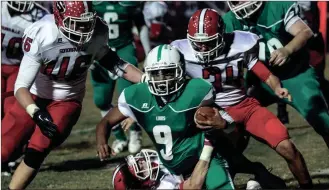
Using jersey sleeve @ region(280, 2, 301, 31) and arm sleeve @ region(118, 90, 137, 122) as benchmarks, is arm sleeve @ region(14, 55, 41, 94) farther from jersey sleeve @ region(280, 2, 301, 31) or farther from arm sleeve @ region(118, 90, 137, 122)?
jersey sleeve @ region(280, 2, 301, 31)

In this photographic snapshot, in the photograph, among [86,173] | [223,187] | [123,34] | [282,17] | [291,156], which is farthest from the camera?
[123,34]

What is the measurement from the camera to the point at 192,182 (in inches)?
236

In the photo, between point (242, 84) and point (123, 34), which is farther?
point (123, 34)

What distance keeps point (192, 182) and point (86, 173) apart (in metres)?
2.35

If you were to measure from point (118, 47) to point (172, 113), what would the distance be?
3456 millimetres

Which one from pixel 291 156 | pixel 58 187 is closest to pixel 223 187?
pixel 291 156

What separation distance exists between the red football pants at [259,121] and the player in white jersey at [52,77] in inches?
31.3

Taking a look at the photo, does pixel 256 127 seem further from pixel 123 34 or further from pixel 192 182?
pixel 123 34

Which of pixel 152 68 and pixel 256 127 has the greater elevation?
pixel 152 68

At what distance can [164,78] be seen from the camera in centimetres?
597

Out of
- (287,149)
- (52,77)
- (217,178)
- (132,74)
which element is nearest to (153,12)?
(132,74)

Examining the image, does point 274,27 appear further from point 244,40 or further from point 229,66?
point 229,66

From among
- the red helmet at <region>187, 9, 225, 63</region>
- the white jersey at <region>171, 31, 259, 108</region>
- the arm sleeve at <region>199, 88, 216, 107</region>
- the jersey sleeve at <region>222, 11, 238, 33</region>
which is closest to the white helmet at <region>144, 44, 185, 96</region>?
the arm sleeve at <region>199, 88, 216, 107</region>

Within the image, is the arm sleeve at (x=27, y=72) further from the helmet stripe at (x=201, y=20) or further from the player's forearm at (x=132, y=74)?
the helmet stripe at (x=201, y=20)
